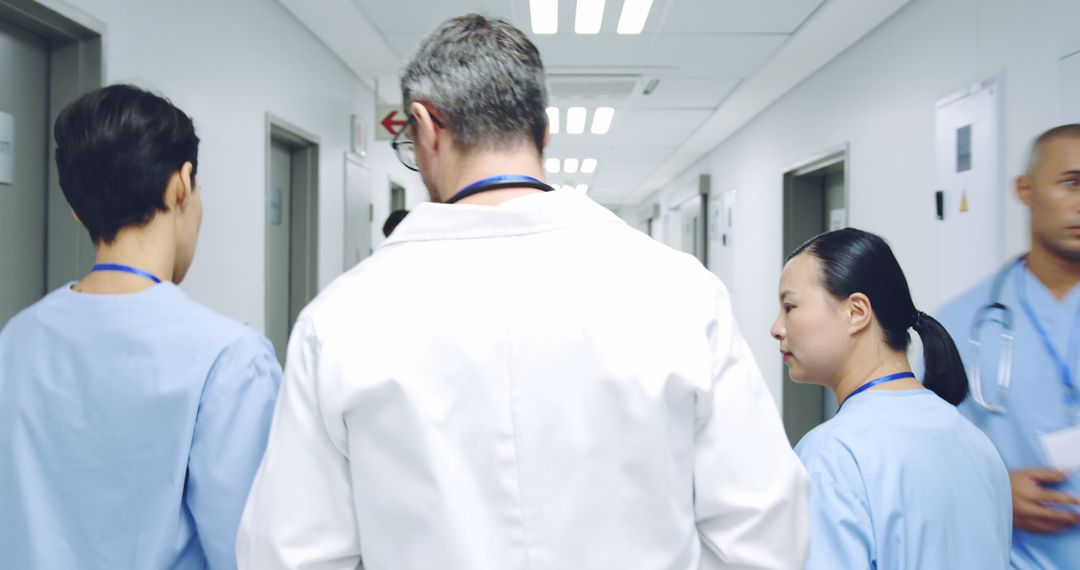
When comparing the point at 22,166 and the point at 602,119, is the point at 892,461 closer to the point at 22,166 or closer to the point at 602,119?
the point at 22,166

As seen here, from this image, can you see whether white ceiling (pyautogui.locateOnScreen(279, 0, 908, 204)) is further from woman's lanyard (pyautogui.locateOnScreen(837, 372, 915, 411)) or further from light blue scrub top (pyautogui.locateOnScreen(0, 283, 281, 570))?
woman's lanyard (pyautogui.locateOnScreen(837, 372, 915, 411))

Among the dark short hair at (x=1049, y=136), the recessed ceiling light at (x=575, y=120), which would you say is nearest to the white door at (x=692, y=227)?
the recessed ceiling light at (x=575, y=120)

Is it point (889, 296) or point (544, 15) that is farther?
point (544, 15)

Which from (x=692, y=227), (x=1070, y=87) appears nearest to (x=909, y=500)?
(x=1070, y=87)

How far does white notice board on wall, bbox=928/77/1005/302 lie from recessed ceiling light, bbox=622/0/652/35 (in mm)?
1271

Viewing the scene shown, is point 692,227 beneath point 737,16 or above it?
beneath

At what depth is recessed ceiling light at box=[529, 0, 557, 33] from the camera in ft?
10.8

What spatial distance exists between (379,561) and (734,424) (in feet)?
1.41

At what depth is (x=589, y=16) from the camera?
136 inches

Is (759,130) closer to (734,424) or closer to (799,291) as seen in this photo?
(799,291)

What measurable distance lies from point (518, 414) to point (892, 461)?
0.65 m

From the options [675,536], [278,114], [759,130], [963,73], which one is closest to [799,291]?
[675,536]

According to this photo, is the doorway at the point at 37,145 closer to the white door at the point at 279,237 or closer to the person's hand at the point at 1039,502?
the white door at the point at 279,237

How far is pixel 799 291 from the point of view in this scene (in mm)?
1470
